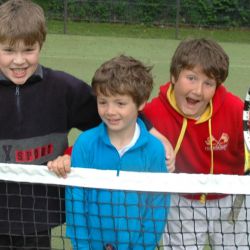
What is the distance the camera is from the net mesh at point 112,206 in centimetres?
224

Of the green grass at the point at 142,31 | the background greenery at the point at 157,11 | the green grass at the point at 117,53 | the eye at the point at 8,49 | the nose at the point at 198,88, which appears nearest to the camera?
the eye at the point at 8,49

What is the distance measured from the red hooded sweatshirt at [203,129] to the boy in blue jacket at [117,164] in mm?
250

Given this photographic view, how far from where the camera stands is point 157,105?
8.62 ft

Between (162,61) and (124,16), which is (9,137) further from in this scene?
(124,16)

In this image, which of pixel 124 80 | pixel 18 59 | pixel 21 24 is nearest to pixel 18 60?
pixel 18 59

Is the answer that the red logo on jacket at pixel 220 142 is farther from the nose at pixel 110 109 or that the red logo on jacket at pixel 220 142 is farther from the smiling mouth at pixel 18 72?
the smiling mouth at pixel 18 72

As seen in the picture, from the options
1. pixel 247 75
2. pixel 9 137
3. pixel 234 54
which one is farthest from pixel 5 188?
pixel 234 54

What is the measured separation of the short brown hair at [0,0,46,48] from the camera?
7.62ft

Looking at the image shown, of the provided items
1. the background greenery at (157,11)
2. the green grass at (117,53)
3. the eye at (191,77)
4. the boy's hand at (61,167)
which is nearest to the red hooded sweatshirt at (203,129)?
the eye at (191,77)

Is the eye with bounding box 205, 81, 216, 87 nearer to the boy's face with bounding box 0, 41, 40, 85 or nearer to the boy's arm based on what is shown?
the boy's arm

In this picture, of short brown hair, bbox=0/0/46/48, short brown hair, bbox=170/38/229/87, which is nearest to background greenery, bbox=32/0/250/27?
short brown hair, bbox=170/38/229/87

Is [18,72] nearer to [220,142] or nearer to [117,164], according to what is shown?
[117,164]

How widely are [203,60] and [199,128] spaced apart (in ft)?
0.89

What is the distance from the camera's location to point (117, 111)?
230 centimetres
